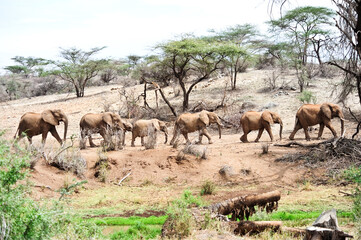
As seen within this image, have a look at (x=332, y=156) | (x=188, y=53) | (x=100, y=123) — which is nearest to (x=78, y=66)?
(x=188, y=53)

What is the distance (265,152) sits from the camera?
13.3 m

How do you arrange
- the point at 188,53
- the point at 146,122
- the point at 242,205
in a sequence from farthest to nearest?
the point at 188,53 < the point at 146,122 < the point at 242,205

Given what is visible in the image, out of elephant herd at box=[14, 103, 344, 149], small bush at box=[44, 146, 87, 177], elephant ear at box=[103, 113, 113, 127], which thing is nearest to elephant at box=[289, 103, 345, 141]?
elephant herd at box=[14, 103, 344, 149]

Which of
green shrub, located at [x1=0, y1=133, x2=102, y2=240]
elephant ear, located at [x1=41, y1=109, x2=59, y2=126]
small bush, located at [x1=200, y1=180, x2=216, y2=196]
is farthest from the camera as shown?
elephant ear, located at [x1=41, y1=109, x2=59, y2=126]

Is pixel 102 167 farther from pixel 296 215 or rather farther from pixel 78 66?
pixel 78 66

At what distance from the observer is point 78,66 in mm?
34125

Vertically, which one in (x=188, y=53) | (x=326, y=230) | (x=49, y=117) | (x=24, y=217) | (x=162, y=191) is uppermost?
(x=188, y=53)

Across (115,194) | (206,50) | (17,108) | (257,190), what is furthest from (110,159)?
(17,108)

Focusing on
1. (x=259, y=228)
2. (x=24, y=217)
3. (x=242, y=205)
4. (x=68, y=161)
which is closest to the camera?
(x=24, y=217)

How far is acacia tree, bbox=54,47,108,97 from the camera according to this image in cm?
3384

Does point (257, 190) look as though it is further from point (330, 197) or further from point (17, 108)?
point (17, 108)

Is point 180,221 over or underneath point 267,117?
underneath

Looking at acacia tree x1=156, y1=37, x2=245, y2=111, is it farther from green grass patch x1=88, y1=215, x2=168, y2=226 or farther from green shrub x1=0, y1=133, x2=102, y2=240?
green shrub x1=0, y1=133, x2=102, y2=240

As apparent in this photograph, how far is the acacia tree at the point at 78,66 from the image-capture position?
111 ft
